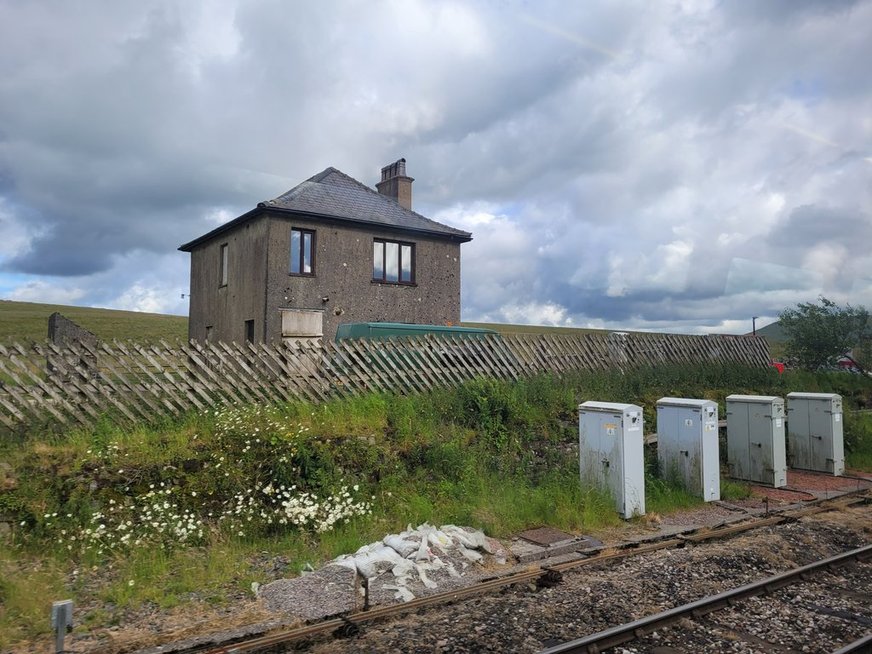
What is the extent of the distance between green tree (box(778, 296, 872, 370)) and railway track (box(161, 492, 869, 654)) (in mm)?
17556

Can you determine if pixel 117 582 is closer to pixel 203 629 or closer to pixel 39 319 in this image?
pixel 203 629

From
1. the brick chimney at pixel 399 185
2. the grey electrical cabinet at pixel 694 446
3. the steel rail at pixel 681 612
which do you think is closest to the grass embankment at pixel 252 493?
the grey electrical cabinet at pixel 694 446

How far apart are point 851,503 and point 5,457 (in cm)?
1216

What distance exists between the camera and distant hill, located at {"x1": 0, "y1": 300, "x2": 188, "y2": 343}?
1893 inches

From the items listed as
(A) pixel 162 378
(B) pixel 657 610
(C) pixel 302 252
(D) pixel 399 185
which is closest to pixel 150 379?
(A) pixel 162 378

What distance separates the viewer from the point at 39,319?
181ft

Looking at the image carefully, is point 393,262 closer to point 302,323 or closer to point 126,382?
point 302,323

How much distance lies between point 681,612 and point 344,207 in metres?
17.7

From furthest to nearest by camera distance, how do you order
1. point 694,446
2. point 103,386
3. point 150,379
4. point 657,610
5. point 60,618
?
point 694,446 < point 150,379 < point 103,386 < point 657,610 < point 60,618

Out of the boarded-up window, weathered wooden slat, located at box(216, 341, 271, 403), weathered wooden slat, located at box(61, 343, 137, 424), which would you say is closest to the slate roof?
the boarded-up window

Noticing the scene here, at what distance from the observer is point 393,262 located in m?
21.6

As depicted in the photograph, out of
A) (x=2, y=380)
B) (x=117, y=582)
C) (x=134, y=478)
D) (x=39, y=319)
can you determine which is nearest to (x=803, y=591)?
(x=117, y=582)

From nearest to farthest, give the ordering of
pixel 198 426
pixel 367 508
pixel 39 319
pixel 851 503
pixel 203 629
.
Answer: pixel 203 629 → pixel 367 508 → pixel 198 426 → pixel 851 503 → pixel 39 319

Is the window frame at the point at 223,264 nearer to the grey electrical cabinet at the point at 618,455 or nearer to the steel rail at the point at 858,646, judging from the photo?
the grey electrical cabinet at the point at 618,455
